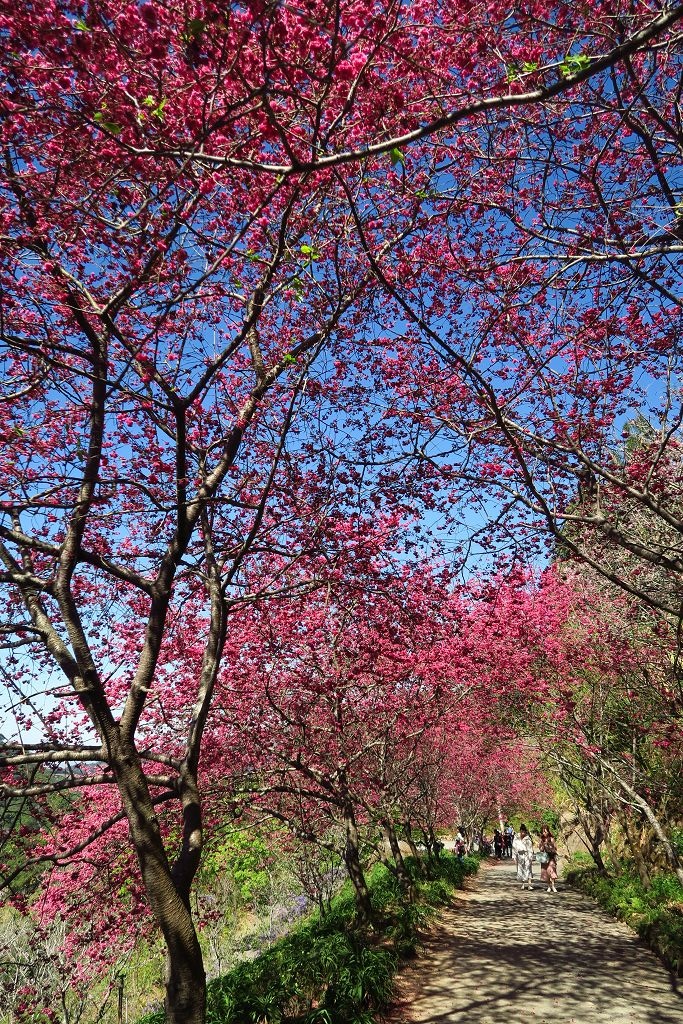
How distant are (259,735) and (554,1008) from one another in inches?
203

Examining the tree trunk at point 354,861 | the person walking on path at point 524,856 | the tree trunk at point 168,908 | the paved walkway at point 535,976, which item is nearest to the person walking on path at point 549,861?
the person walking on path at point 524,856

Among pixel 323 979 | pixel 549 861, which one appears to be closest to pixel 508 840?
pixel 549 861

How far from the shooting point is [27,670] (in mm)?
6547

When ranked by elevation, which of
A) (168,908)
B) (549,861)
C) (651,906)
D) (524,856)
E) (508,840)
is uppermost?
(168,908)

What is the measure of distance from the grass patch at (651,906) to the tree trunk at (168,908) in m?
7.33

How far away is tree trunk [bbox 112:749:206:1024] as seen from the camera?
4.51 meters

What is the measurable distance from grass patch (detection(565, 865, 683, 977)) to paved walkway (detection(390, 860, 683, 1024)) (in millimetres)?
221

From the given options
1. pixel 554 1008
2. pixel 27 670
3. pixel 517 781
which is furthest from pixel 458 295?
pixel 517 781

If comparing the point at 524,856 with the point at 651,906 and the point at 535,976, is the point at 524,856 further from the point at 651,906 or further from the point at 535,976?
the point at 535,976

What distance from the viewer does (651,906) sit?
38.0 ft

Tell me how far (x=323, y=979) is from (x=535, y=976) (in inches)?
117

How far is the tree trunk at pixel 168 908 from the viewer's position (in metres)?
4.51

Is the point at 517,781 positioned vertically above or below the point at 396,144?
below

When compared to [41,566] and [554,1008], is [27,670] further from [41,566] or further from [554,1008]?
[554,1008]
